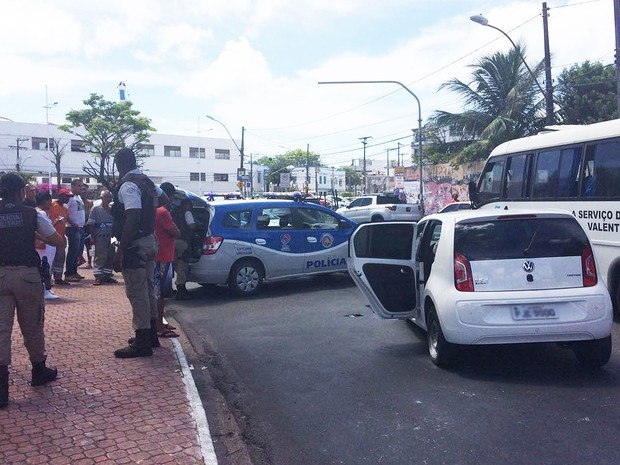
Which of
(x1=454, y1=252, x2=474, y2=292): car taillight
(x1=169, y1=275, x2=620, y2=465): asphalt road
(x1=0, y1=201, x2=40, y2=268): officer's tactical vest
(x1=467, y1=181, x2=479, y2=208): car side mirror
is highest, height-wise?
(x1=467, y1=181, x2=479, y2=208): car side mirror

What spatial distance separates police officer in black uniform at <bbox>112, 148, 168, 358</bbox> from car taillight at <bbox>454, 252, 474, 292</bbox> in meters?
3.10

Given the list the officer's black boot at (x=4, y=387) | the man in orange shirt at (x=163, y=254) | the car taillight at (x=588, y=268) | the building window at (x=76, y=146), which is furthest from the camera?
the building window at (x=76, y=146)

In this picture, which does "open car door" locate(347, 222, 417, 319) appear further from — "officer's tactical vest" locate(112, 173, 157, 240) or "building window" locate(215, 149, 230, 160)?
"building window" locate(215, 149, 230, 160)

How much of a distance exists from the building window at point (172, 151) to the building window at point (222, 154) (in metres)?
5.16

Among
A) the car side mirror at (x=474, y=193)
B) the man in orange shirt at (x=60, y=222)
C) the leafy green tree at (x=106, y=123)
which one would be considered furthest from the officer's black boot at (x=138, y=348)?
the leafy green tree at (x=106, y=123)

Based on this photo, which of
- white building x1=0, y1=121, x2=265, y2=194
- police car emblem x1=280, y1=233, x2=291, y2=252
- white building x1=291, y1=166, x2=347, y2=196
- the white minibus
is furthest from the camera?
white building x1=291, y1=166, x2=347, y2=196

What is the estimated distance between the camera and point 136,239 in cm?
624

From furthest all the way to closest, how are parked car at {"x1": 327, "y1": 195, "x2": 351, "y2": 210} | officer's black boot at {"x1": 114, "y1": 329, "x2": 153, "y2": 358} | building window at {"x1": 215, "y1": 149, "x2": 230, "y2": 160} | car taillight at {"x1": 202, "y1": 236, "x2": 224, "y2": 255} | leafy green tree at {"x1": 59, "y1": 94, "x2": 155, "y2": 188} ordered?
building window at {"x1": 215, "y1": 149, "x2": 230, "y2": 160}
leafy green tree at {"x1": 59, "y1": 94, "x2": 155, "y2": 188}
parked car at {"x1": 327, "y1": 195, "x2": 351, "y2": 210}
car taillight at {"x1": 202, "y1": 236, "x2": 224, "y2": 255}
officer's black boot at {"x1": 114, "y1": 329, "x2": 153, "y2": 358}

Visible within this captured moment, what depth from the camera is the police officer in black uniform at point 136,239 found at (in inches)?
241

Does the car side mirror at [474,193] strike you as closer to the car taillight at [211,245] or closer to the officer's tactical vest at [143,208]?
the car taillight at [211,245]

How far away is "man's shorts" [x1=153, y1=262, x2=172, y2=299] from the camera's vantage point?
7.04 metres

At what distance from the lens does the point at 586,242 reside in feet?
19.1

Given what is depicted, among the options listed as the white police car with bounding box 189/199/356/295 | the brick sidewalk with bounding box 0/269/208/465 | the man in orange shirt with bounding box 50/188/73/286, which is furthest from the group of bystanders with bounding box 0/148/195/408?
the white police car with bounding box 189/199/356/295

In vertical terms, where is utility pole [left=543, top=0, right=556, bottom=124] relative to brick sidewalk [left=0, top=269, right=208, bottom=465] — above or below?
above
